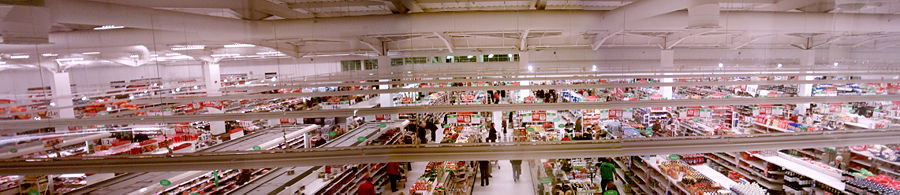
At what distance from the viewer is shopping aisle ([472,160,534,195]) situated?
797 centimetres

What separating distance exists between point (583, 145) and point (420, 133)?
26.1 feet

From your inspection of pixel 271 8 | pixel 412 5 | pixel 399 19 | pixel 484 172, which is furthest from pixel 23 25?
pixel 484 172

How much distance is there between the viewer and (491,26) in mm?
7168

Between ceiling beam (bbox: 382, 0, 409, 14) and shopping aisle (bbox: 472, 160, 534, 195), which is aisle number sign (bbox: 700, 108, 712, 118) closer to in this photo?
shopping aisle (bbox: 472, 160, 534, 195)

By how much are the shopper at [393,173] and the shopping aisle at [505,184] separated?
1746mm

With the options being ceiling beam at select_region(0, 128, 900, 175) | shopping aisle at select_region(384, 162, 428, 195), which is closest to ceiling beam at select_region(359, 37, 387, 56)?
shopping aisle at select_region(384, 162, 428, 195)

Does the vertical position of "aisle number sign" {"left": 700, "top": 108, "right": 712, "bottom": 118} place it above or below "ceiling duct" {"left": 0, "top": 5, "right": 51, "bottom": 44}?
below

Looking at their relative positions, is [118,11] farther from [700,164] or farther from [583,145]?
[700,164]

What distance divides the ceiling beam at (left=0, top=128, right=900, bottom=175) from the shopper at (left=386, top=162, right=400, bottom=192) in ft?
15.4

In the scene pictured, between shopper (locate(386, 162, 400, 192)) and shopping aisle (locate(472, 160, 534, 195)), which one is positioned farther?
shopping aisle (locate(472, 160, 534, 195))

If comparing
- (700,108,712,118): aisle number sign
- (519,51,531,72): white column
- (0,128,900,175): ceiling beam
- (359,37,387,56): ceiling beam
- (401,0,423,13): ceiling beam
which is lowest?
(700,108,712,118): aisle number sign

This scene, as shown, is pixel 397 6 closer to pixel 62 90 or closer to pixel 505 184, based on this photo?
pixel 505 184

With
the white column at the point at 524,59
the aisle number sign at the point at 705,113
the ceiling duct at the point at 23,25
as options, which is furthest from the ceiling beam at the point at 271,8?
the aisle number sign at the point at 705,113

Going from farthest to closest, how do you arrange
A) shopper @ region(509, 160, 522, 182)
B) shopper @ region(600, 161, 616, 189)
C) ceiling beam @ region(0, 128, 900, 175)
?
shopper @ region(509, 160, 522, 182), shopper @ region(600, 161, 616, 189), ceiling beam @ region(0, 128, 900, 175)
